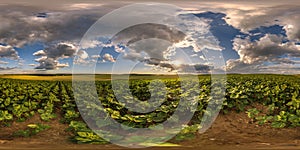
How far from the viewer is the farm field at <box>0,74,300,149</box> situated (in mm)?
9031

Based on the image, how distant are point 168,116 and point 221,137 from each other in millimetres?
1944

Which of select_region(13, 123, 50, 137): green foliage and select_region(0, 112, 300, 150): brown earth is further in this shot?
select_region(13, 123, 50, 137): green foliage

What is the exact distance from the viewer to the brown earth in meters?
8.46

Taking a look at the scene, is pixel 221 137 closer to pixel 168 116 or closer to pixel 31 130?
pixel 168 116

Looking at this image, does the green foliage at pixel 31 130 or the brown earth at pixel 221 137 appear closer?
the brown earth at pixel 221 137

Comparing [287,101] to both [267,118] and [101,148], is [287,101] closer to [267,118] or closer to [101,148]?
[267,118]

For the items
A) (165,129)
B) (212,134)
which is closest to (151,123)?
(165,129)

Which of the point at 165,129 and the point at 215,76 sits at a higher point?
the point at 215,76

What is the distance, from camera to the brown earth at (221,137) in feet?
27.8

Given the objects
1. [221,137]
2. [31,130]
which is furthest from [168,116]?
[31,130]

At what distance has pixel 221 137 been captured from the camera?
31.8 ft

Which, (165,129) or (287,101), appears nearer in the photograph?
(165,129)

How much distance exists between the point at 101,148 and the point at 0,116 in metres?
3.91

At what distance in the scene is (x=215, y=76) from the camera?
48.8 feet
